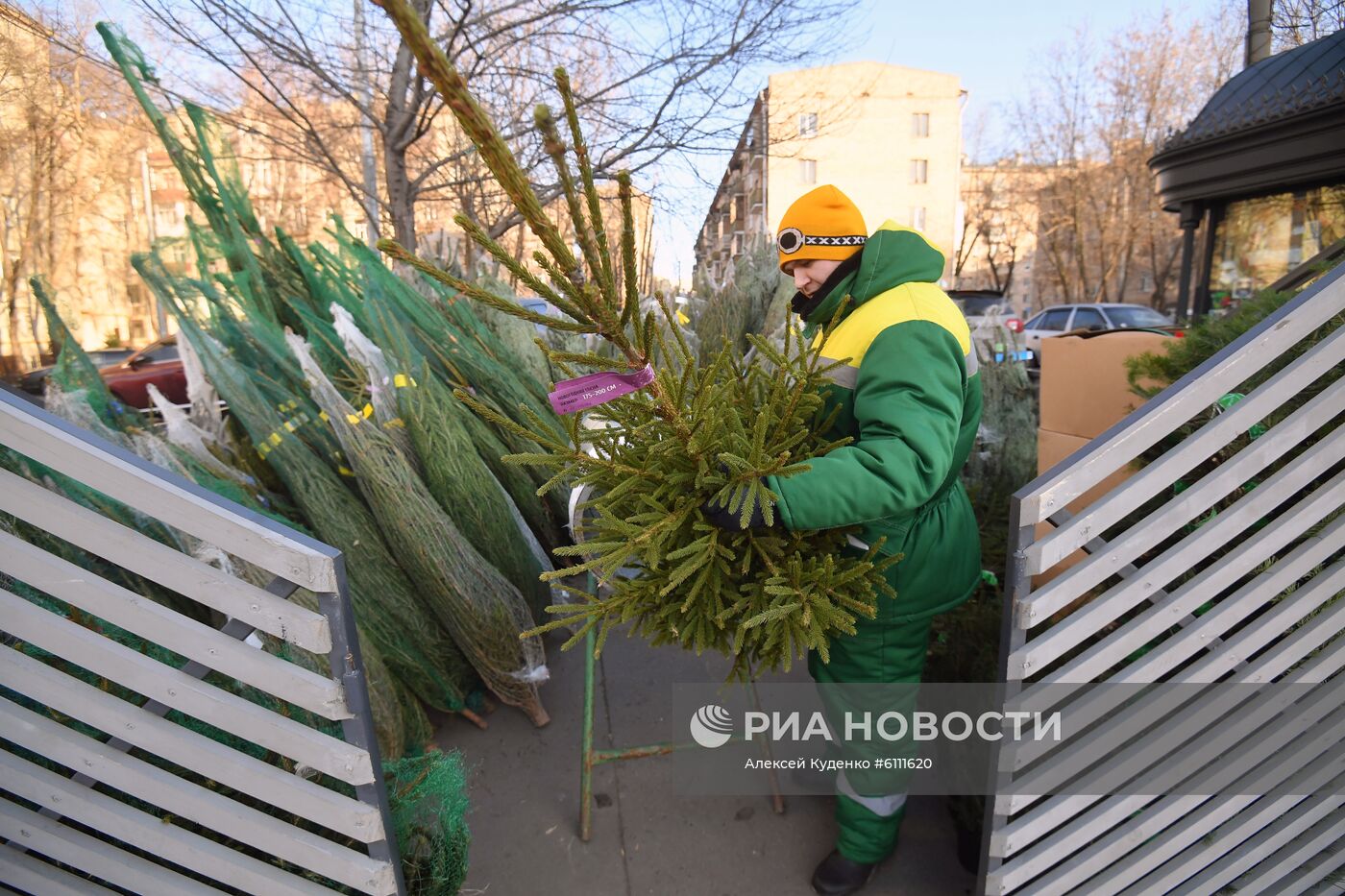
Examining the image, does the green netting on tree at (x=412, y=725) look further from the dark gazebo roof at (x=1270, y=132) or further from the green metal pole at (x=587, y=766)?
the dark gazebo roof at (x=1270, y=132)

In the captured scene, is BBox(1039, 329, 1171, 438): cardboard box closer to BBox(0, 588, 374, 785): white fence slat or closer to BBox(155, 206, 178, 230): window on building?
BBox(0, 588, 374, 785): white fence slat

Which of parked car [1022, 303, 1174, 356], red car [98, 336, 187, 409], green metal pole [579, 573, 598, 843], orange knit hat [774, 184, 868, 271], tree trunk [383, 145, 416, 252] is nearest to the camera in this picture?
→ orange knit hat [774, 184, 868, 271]

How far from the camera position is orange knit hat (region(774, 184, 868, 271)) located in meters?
1.84

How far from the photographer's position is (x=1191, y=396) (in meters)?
1.28

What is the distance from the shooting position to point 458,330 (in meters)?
3.71

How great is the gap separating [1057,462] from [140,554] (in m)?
2.45

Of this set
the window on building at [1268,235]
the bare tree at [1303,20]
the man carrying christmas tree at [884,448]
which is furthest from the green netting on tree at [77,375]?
the window on building at [1268,235]

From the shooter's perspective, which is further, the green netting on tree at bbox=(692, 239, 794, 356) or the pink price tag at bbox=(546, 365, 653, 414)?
the green netting on tree at bbox=(692, 239, 794, 356)

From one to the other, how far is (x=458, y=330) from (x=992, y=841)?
3225 mm

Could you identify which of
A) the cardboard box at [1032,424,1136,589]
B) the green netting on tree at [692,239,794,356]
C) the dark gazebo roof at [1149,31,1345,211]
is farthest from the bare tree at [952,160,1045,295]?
the cardboard box at [1032,424,1136,589]

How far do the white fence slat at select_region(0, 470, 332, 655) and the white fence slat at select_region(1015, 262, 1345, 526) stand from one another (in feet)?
4.46

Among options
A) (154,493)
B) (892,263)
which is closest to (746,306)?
(892,263)

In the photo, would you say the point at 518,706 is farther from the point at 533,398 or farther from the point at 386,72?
the point at 386,72

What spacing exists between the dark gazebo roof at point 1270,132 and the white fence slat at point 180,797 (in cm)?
557
